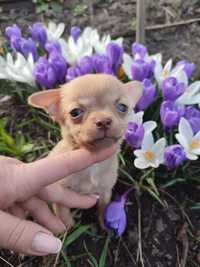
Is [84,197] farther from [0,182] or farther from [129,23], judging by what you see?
[129,23]

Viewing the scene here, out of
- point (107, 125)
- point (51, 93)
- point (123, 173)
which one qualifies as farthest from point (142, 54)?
point (107, 125)

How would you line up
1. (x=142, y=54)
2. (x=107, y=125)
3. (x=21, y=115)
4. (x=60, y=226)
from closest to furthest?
(x=107, y=125)
(x=60, y=226)
(x=142, y=54)
(x=21, y=115)

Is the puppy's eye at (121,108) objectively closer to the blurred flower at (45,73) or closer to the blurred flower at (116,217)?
the blurred flower at (116,217)

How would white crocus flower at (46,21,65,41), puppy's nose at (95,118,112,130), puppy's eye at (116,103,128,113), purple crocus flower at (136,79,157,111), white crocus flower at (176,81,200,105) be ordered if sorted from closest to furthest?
puppy's nose at (95,118,112,130) < puppy's eye at (116,103,128,113) < purple crocus flower at (136,79,157,111) < white crocus flower at (176,81,200,105) < white crocus flower at (46,21,65,41)

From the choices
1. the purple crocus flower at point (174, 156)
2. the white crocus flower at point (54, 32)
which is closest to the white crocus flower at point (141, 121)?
the purple crocus flower at point (174, 156)

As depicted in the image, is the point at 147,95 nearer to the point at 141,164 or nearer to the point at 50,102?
the point at 141,164

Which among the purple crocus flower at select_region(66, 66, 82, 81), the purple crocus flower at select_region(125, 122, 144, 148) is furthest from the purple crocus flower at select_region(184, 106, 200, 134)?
the purple crocus flower at select_region(66, 66, 82, 81)

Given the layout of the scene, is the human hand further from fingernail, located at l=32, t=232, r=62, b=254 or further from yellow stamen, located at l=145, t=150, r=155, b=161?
yellow stamen, located at l=145, t=150, r=155, b=161
